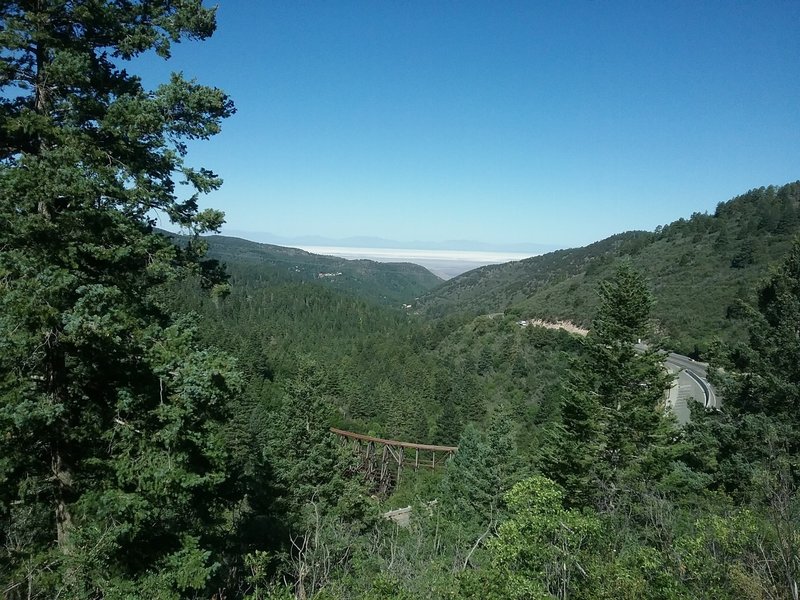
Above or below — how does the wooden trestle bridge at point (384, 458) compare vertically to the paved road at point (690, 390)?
below

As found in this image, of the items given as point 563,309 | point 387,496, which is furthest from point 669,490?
point 563,309

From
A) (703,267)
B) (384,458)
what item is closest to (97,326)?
(384,458)

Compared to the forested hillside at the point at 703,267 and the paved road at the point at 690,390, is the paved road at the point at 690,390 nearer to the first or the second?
the paved road at the point at 690,390

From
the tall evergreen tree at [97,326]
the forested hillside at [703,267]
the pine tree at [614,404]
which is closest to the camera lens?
the tall evergreen tree at [97,326]

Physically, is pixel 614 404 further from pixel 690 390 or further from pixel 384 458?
pixel 690 390

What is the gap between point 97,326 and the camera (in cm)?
555

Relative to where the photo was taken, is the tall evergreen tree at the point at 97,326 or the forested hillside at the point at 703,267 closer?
the tall evergreen tree at the point at 97,326

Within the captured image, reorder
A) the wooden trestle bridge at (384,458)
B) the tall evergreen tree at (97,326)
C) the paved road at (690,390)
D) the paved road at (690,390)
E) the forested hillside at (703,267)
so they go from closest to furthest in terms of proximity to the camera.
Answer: the tall evergreen tree at (97,326), the paved road at (690,390), the paved road at (690,390), the wooden trestle bridge at (384,458), the forested hillside at (703,267)

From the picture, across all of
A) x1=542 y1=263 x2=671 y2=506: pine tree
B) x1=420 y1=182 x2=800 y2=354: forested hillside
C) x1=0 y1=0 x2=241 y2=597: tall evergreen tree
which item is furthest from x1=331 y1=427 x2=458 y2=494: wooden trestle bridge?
x1=0 y1=0 x2=241 y2=597: tall evergreen tree

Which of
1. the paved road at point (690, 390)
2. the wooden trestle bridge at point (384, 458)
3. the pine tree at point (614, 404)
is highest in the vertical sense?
the pine tree at point (614, 404)

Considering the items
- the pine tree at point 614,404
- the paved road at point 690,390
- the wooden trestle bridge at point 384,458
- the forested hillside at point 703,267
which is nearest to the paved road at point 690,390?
the paved road at point 690,390

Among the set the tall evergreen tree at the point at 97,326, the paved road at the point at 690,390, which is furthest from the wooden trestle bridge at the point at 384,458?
the tall evergreen tree at the point at 97,326

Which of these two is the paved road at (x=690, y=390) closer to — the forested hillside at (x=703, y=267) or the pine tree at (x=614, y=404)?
the forested hillside at (x=703, y=267)

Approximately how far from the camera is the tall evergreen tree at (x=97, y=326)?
5566 millimetres
